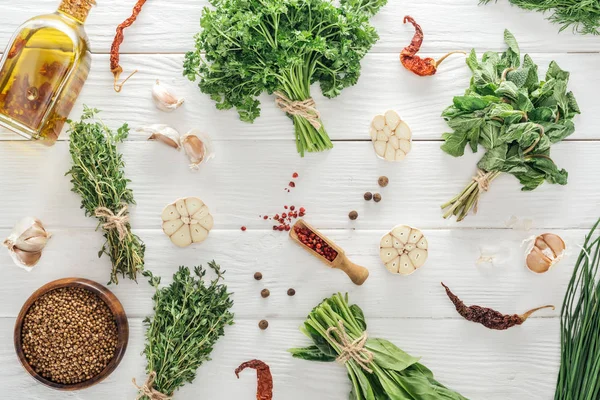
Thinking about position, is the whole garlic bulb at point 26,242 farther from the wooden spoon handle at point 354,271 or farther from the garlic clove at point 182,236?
the wooden spoon handle at point 354,271

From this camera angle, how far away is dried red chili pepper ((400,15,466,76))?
186 cm

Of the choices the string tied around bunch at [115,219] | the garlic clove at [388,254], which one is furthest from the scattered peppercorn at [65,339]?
the garlic clove at [388,254]

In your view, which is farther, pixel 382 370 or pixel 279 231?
pixel 279 231

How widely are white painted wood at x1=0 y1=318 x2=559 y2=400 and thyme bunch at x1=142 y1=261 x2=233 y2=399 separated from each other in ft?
0.31

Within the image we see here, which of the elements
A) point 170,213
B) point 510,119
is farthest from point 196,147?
point 510,119

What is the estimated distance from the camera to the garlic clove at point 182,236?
6.11 ft

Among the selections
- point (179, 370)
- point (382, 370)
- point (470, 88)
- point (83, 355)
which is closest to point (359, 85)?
point (470, 88)

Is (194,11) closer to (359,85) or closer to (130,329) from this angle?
(359,85)

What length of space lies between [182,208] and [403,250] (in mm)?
735

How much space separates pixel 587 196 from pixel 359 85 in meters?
0.86

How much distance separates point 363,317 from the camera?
1.89 meters

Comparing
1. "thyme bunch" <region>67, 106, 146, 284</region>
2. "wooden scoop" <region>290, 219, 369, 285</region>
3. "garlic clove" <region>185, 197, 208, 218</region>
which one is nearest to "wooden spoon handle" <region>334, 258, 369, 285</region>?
"wooden scoop" <region>290, 219, 369, 285</region>

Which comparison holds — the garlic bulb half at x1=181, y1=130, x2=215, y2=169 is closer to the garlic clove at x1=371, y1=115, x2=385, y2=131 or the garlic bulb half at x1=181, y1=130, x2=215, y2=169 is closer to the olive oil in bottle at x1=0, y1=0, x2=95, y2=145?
the olive oil in bottle at x1=0, y1=0, x2=95, y2=145

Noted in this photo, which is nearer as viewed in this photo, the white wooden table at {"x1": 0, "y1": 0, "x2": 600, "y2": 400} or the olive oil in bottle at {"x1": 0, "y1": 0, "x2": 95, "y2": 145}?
the olive oil in bottle at {"x1": 0, "y1": 0, "x2": 95, "y2": 145}
